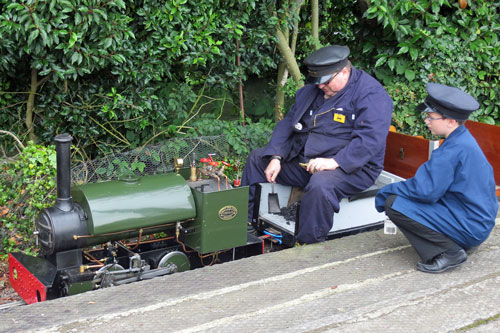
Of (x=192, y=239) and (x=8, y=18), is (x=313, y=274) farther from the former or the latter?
(x=8, y=18)

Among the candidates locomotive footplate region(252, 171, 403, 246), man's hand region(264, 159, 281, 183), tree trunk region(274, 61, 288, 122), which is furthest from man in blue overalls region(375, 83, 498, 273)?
tree trunk region(274, 61, 288, 122)

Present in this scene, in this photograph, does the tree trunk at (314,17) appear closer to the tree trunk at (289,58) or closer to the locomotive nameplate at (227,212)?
the tree trunk at (289,58)

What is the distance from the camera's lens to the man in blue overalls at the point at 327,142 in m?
4.14

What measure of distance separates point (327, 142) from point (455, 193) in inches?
51.3

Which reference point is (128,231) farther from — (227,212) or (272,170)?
(272,170)

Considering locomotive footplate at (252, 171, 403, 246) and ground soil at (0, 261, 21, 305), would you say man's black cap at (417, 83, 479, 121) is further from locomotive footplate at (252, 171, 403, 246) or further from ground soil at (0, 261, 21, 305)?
ground soil at (0, 261, 21, 305)

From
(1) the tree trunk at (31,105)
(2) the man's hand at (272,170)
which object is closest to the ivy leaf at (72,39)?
(1) the tree trunk at (31,105)

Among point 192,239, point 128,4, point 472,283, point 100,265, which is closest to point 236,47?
point 128,4

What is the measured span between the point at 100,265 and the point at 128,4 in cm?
246

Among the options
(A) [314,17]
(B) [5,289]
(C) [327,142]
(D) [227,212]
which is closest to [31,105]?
(B) [5,289]

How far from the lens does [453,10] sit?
21.2 ft

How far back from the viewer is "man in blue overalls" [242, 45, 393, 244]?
4137 mm

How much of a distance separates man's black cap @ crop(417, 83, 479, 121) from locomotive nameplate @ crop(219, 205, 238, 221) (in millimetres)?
1330

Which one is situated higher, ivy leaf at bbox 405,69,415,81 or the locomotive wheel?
ivy leaf at bbox 405,69,415,81
